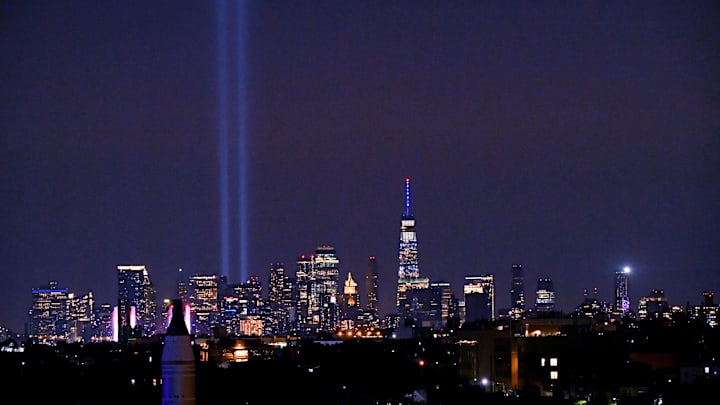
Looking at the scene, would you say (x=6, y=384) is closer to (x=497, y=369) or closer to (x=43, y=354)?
(x=497, y=369)

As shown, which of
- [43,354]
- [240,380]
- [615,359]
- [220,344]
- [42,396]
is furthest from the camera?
[220,344]

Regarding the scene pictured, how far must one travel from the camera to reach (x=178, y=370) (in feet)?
171

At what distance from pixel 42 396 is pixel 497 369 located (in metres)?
40.9

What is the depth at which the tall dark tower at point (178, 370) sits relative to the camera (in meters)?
52.0

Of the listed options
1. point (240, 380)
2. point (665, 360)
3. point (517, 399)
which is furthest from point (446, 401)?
point (665, 360)

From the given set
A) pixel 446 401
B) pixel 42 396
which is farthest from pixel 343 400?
pixel 42 396

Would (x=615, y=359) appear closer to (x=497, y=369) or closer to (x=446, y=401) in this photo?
(x=497, y=369)

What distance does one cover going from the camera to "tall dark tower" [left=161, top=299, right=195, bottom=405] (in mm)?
52031

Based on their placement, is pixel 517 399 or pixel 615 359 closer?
pixel 517 399

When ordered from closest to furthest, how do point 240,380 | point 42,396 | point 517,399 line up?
point 42,396 < point 517,399 < point 240,380

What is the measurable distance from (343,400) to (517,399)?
8.52 meters

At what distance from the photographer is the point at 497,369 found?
394ft

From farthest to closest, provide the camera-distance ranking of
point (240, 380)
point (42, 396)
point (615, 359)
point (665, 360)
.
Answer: point (665, 360) < point (615, 359) < point (240, 380) < point (42, 396)

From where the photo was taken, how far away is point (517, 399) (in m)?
92.5
